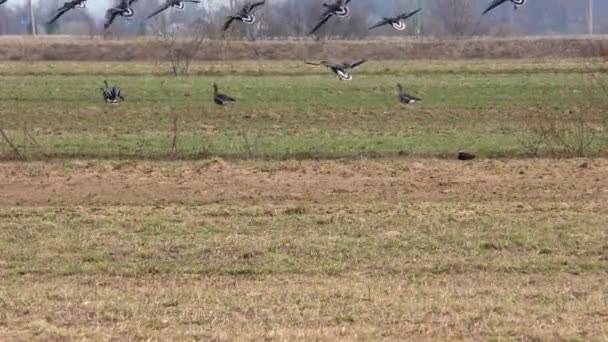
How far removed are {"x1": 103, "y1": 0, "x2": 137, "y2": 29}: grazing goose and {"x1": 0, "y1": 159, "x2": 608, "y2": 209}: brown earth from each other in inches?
374

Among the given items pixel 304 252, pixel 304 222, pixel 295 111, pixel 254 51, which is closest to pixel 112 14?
pixel 304 252

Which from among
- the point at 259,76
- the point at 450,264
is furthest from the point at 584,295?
the point at 259,76

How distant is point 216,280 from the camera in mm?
11961

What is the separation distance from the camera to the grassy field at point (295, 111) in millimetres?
27047

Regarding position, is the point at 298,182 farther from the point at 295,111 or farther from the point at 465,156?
the point at 295,111

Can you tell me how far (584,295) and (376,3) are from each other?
4713mm

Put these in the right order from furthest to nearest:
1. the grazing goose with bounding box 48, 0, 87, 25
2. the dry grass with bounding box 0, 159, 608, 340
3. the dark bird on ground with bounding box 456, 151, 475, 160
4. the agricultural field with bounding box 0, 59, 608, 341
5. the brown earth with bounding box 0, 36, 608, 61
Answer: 1. the brown earth with bounding box 0, 36, 608, 61
2. the dark bird on ground with bounding box 456, 151, 475, 160
3. the agricultural field with bounding box 0, 59, 608, 341
4. the dry grass with bounding box 0, 159, 608, 340
5. the grazing goose with bounding box 48, 0, 87, 25

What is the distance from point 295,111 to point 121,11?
2823 centimetres

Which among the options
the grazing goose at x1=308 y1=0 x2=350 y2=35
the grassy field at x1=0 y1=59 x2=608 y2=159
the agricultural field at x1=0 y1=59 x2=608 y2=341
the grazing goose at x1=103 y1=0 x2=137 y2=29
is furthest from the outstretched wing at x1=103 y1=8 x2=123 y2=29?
the grassy field at x1=0 y1=59 x2=608 y2=159

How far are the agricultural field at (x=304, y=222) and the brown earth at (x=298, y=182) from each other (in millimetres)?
58

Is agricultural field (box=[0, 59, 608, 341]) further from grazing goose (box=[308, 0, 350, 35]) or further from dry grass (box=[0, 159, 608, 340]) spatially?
grazing goose (box=[308, 0, 350, 35])

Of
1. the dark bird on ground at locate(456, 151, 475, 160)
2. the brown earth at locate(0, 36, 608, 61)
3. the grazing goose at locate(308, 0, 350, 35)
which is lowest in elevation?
the dark bird on ground at locate(456, 151, 475, 160)

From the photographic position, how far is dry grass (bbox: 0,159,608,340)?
9.59 metres

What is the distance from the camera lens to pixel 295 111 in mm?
37250
